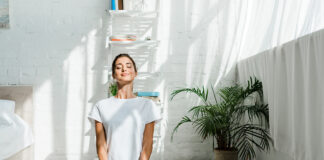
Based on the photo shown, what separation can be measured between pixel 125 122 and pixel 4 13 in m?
2.27

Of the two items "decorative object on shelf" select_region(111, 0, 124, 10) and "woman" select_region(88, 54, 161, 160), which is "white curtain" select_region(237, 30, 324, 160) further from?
"decorative object on shelf" select_region(111, 0, 124, 10)

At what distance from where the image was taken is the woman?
4.56ft

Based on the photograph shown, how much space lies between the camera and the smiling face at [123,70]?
1.52 meters

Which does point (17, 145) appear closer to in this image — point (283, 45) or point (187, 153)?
point (187, 153)

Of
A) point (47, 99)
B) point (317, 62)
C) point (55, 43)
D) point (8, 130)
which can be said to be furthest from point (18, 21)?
point (317, 62)

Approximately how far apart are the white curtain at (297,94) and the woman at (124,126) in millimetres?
876

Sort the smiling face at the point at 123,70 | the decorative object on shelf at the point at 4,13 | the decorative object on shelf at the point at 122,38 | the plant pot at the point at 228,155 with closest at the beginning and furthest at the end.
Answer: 1. the smiling face at the point at 123,70
2. the plant pot at the point at 228,155
3. the decorative object on shelf at the point at 122,38
4. the decorative object on shelf at the point at 4,13

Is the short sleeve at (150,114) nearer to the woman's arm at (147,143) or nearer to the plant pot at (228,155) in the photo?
the woman's arm at (147,143)

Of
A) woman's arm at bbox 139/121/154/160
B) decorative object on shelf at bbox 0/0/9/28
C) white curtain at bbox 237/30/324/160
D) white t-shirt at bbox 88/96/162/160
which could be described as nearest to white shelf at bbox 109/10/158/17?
decorative object on shelf at bbox 0/0/9/28

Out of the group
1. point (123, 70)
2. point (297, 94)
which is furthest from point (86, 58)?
point (297, 94)

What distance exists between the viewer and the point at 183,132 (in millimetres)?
3037

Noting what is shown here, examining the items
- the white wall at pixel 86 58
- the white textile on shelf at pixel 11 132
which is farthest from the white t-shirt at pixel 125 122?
the white wall at pixel 86 58

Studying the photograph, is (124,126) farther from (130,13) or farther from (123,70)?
(130,13)

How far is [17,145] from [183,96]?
1.65m
